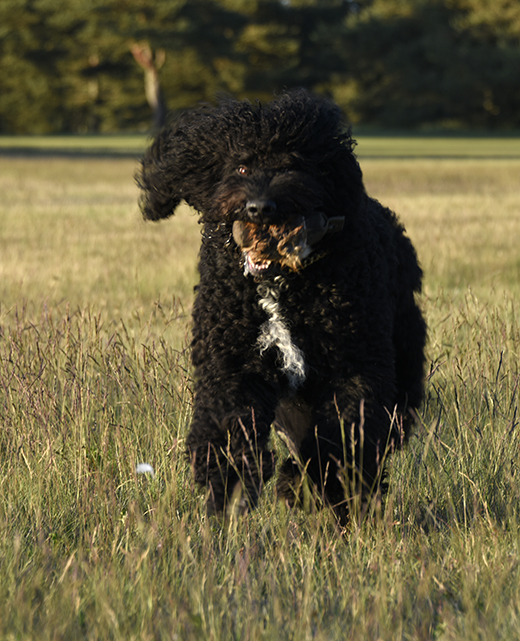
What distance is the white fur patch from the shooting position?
356cm

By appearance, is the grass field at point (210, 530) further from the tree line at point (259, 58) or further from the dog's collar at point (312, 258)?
the tree line at point (259, 58)

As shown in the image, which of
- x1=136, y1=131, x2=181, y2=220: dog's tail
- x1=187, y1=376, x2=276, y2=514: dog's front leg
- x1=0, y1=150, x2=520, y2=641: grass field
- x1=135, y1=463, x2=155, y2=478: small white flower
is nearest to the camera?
x1=0, y1=150, x2=520, y2=641: grass field

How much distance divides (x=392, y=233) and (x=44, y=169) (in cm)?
2901

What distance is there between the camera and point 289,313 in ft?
11.8

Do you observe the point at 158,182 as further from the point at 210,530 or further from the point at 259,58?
the point at 259,58

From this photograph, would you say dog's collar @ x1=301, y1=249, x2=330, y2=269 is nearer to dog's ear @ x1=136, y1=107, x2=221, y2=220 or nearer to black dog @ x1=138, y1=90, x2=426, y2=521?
black dog @ x1=138, y1=90, x2=426, y2=521

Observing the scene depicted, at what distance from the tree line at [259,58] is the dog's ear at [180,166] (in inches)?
2521

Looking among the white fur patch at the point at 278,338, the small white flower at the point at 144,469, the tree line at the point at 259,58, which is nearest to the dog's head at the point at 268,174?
the white fur patch at the point at 278,338

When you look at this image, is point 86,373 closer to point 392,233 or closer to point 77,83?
point 392,233

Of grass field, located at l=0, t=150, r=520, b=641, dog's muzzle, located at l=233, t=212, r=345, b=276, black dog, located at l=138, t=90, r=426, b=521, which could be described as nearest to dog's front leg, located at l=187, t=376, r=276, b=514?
black dog, located at l=138, t=90, r=426, b=521

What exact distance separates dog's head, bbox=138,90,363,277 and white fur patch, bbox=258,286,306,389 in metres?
0.14

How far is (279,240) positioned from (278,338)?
438mm

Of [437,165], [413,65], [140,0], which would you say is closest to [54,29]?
[140,0]

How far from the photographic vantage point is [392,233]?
464 centimetres
